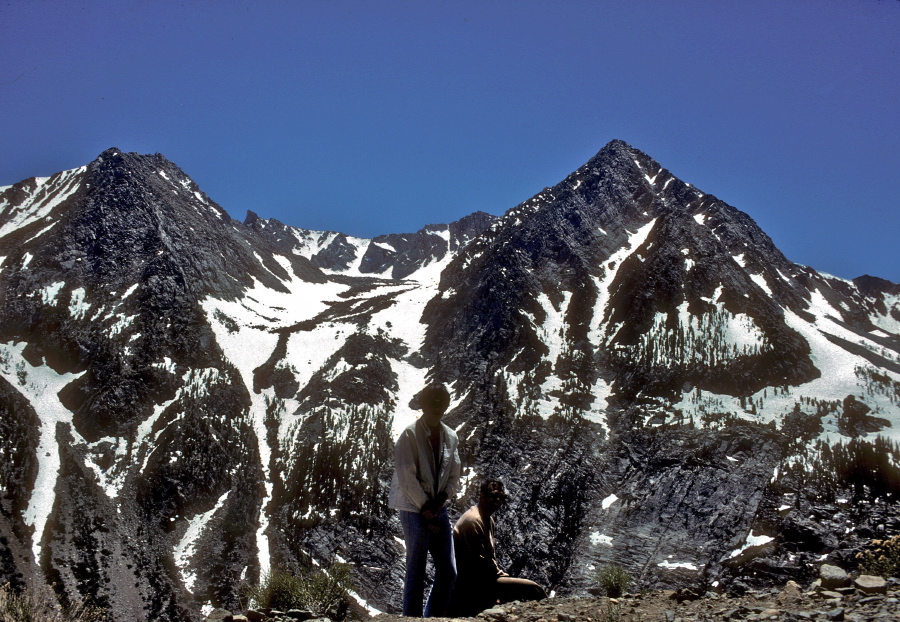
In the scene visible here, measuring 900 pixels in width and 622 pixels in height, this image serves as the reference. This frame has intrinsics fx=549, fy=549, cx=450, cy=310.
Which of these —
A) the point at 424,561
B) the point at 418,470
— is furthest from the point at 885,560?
the point at 418,470

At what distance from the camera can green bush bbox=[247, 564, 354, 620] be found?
761 cm

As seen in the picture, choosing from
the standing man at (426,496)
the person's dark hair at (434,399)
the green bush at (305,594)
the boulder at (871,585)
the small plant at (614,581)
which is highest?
the person's dark hair at (434,399)

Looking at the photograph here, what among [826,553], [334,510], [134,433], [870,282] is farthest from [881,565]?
[870,282]

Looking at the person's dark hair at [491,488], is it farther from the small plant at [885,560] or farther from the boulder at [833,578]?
the small plant at [885,560]

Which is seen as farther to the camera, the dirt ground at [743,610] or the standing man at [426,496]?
the standing man at [426,496]

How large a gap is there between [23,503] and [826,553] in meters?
69.6

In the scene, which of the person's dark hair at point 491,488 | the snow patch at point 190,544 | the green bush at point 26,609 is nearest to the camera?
the green bush at point 26,609

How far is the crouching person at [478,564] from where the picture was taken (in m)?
7.67

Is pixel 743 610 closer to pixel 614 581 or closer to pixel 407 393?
pixel 614 581

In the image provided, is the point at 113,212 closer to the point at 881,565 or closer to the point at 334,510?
the point at 334,510

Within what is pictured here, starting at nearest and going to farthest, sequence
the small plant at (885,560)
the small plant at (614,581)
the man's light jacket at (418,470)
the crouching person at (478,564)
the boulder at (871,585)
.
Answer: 1. the boulder at (871,585)
2. the man's light jacket at (418,470)
3. the crouching person at (478,564)
4. the small plant at (885,560)
5. the small plant at (614,581)

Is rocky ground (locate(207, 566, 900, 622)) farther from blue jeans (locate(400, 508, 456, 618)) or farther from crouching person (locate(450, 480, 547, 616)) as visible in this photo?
crouching person (locate(450, 480, 547, 616))

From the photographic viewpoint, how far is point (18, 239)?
91.7 metres

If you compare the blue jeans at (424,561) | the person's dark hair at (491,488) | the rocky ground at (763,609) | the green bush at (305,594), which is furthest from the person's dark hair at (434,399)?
the green bush at (305,594)
